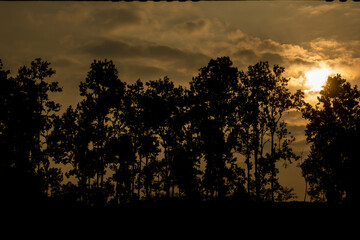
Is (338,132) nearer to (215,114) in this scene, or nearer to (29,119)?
(215,114)

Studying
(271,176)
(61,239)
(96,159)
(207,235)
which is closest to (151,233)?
(207,235)

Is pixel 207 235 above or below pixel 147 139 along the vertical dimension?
below

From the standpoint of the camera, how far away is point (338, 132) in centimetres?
4638

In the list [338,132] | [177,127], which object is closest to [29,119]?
[177,127]

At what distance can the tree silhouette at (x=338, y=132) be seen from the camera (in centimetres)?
4494

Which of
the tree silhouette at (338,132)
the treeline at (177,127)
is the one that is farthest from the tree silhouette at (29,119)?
the tree silhouette at (338,132)

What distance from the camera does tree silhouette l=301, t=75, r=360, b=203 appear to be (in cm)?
4494

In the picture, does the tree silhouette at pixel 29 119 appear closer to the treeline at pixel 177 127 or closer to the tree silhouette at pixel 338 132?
the treeline at pixel 177 127

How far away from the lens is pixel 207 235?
2203 cm

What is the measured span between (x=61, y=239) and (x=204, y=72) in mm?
30498

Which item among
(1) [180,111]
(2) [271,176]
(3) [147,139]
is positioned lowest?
(2) [271,176]

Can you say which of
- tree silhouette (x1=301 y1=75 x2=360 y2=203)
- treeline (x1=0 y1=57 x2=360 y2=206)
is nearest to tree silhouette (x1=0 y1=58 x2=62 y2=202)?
treeline (x1=0 y1=57 x2=360 y2=206)

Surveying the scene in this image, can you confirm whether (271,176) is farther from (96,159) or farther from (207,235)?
(207,235)

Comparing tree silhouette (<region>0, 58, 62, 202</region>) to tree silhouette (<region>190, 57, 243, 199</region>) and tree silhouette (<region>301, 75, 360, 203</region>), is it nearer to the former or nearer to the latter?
tree silhouette (<region>190, 57, 243, 199</region>)
